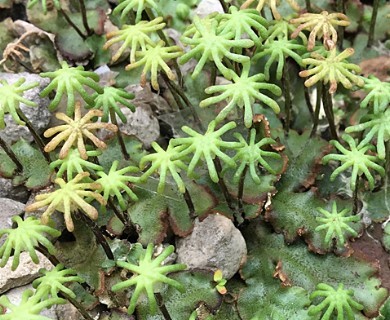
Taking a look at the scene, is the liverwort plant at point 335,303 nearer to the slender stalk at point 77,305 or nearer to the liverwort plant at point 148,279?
the liverwort plant at point 148,279

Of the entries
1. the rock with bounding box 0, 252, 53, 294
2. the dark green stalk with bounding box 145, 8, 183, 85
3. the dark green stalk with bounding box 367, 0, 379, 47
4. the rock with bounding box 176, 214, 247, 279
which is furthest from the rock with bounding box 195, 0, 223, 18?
the rock with bounding box 0, 252, 53, 294

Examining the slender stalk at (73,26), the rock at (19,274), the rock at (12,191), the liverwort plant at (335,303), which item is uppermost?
the slender stalk at (73,26)

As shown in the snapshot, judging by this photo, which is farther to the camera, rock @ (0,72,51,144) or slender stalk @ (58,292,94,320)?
rock @ (0,72,51,144)

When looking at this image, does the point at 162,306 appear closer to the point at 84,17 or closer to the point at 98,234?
the point at 98,234

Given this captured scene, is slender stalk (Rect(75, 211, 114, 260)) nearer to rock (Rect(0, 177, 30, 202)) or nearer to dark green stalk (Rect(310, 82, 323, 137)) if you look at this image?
rock (Rect(0, 177, 30, 202))

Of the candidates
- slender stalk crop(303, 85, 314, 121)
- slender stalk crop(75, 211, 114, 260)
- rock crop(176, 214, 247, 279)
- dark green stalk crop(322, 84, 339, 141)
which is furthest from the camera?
slender stalk crop(303, 85, 314, 121)

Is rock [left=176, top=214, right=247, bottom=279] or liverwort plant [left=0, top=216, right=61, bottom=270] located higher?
liverwort plant [left=0, top=216, right=61, bottom=270]

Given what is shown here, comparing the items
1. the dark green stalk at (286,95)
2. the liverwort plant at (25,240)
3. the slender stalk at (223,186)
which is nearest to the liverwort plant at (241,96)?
the slender stalk at (223,186)

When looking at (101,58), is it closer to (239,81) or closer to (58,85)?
(58,85)
